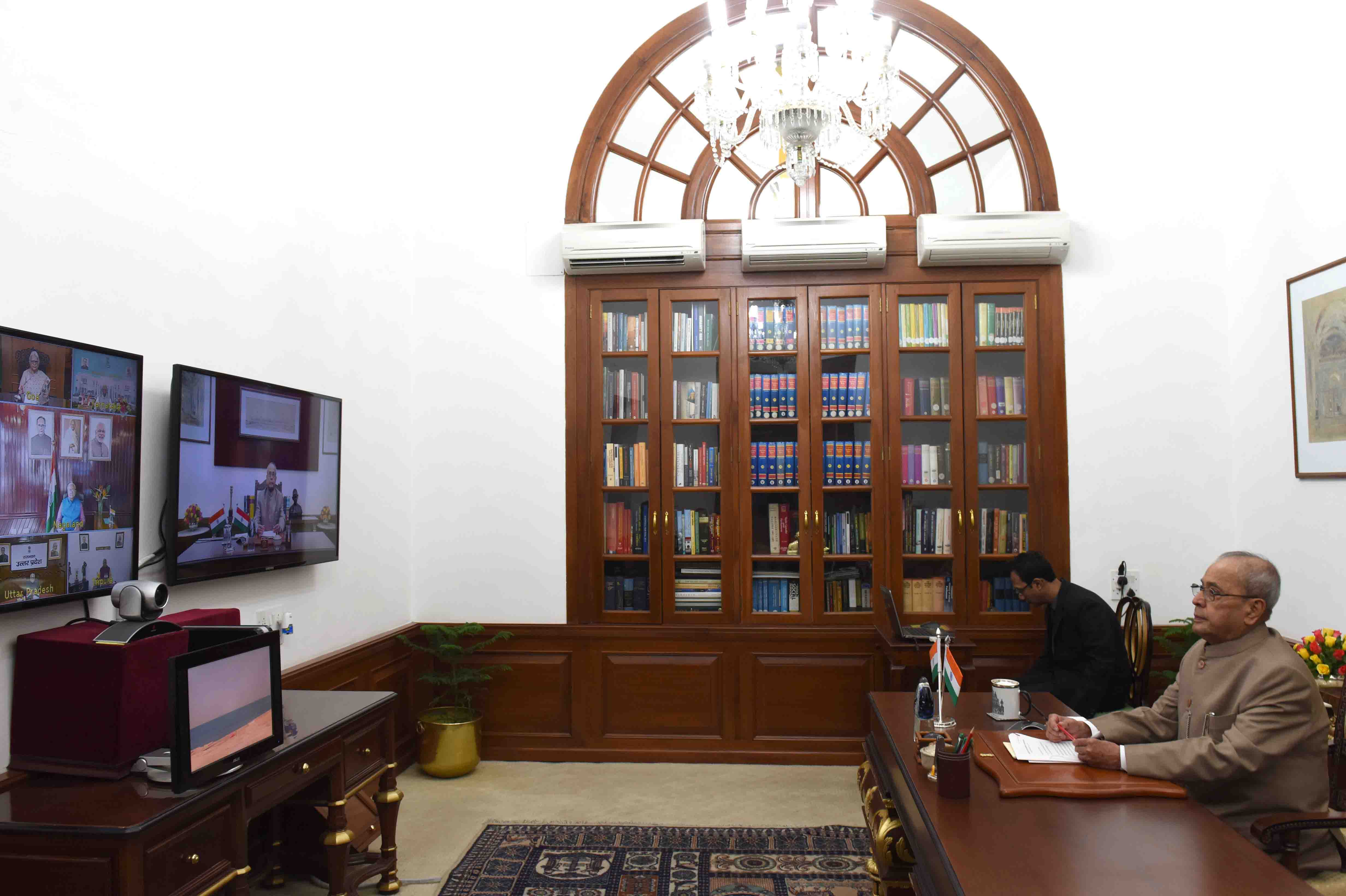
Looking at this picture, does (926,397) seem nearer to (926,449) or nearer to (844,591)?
(926,449)

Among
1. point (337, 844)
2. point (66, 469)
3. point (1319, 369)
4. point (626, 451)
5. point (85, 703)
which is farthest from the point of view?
point (626, 451)

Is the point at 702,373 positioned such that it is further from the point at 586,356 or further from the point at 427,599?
the point at 427,599

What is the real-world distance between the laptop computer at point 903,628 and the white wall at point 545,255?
1.02m

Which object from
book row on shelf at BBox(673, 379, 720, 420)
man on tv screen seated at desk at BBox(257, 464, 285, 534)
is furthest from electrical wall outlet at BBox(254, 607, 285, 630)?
book row on shelf at BBox(673, 379, 720, 420)

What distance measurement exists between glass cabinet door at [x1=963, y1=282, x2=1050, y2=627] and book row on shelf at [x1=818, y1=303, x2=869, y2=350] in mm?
560

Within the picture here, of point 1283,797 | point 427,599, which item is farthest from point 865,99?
point 427,599

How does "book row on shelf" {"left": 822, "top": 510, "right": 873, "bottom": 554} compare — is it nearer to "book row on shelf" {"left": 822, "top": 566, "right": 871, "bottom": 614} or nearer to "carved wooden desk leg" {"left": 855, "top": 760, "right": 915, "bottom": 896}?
"book row on shelf" {"left": 822, "top": 566, "right": 871, "bottom": 614}

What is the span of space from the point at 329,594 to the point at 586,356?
1.94 m

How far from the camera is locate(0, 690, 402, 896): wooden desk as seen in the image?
6.37 ft

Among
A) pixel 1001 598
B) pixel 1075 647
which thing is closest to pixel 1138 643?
pixel 1075 647

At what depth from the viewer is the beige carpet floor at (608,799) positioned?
156 inches

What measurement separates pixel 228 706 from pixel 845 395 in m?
3.61

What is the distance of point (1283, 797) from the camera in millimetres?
2326

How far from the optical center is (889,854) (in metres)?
2.59
